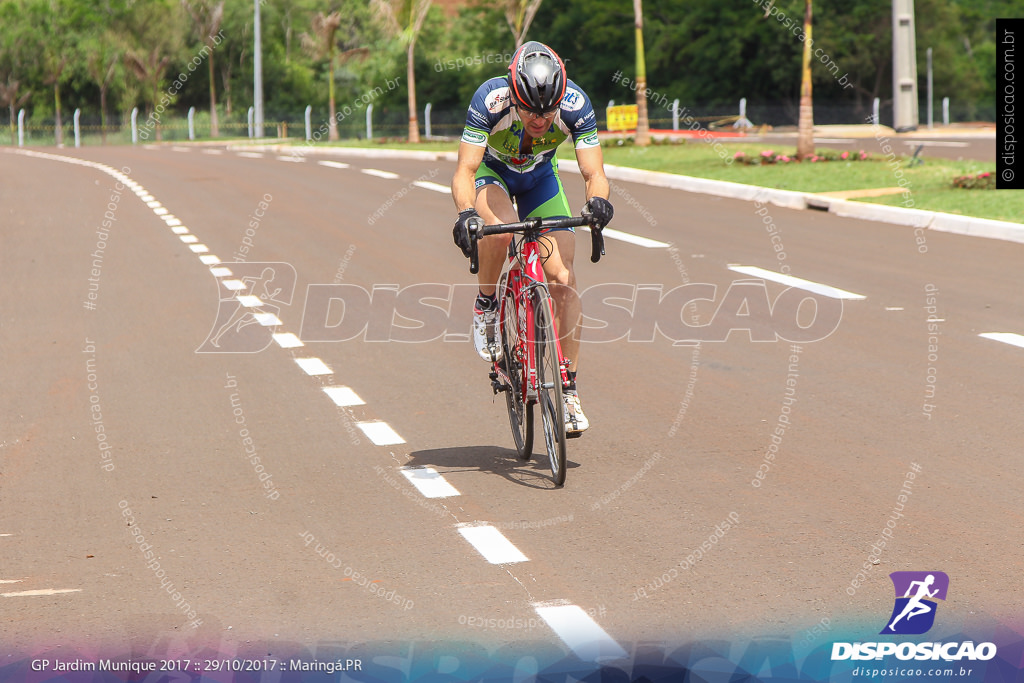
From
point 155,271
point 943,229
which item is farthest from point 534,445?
point 943,229

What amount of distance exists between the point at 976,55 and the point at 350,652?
77599mm

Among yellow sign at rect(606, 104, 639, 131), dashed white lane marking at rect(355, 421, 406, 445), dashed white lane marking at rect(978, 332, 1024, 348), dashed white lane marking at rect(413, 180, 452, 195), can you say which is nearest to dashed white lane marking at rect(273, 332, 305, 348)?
dashed white lane marking at rect(355, 421, 406, 445)

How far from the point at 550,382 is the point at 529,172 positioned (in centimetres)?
132

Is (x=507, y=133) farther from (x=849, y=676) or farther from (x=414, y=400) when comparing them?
(x=849, y=676)

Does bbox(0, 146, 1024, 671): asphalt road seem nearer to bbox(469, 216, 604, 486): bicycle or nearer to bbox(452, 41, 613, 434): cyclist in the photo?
bbox(469, 216, 604, 486): bicycle

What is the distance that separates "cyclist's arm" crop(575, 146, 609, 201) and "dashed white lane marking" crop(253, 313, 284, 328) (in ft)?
15.9

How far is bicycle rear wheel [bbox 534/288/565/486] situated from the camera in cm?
589

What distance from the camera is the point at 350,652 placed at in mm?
4172

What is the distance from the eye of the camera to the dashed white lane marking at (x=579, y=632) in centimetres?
412

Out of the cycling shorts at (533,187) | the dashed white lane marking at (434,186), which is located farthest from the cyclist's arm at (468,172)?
the dashed white lane marking at (434,186)

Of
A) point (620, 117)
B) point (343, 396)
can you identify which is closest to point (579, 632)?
point (343, 396)

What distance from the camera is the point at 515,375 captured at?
6.53 meters

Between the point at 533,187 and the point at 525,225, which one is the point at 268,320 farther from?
the point at 525,225

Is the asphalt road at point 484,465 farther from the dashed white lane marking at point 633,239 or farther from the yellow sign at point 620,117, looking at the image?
the yellow sign at point 620,117
